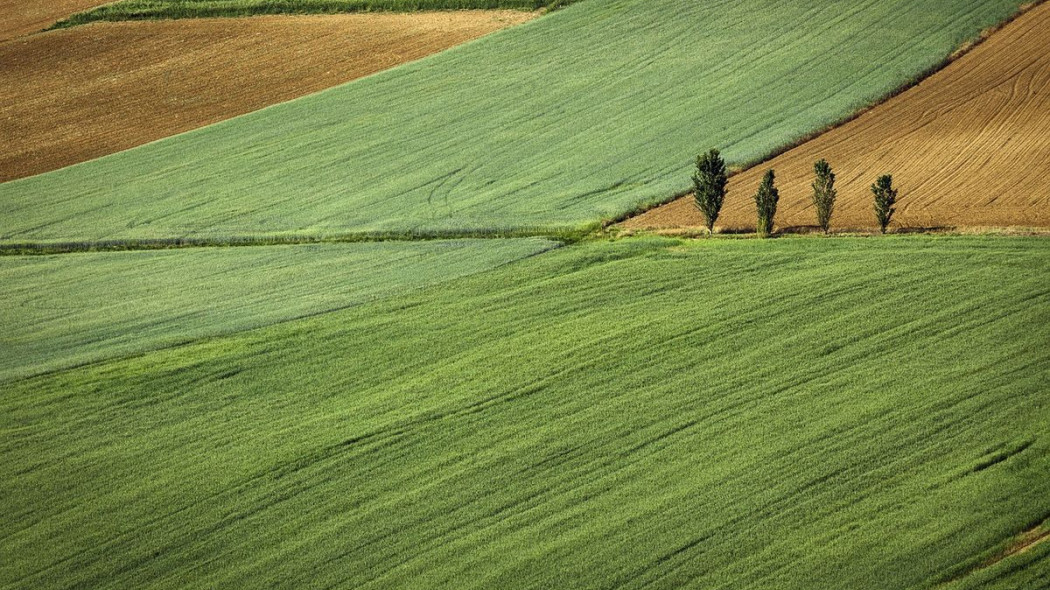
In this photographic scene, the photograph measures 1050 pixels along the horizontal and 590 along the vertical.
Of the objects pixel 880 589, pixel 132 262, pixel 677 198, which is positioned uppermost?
pixel 132 262

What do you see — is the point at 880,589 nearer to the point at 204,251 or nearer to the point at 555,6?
the point at 204,251

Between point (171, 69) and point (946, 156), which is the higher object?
point (171, 69)

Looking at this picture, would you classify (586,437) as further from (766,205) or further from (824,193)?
(824,193)

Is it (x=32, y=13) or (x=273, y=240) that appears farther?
(x=32, y=13)

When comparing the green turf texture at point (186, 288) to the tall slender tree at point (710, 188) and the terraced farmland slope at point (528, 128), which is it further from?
the tall slender tree at point (710, 188)

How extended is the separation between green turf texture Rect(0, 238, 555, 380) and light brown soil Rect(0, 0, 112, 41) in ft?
106

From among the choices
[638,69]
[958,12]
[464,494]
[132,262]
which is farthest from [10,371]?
[958,12]

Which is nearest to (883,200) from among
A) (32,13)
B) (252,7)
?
(252,7)

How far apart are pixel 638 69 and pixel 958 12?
14996 millimetres

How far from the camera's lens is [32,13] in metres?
69.1

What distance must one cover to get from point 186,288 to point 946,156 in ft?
85.4

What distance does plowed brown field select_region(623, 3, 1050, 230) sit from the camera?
3416 centimetres

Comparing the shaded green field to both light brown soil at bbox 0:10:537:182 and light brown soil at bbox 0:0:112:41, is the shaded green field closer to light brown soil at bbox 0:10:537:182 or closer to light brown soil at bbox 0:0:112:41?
light brown soil at bbox 0:10:537:182

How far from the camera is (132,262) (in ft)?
125
